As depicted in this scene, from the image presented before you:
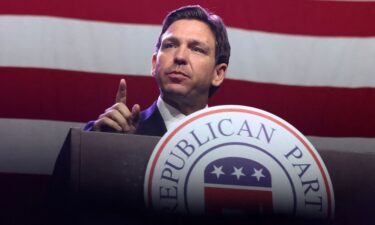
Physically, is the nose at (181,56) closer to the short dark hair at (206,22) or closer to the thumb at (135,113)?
the short dark hair at (206,22)

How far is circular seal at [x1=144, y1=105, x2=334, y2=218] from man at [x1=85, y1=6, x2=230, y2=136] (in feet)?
1.38

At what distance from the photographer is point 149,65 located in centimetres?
202

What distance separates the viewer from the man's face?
1.37m

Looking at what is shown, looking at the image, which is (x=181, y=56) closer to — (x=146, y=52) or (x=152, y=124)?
(x=152, y=124)

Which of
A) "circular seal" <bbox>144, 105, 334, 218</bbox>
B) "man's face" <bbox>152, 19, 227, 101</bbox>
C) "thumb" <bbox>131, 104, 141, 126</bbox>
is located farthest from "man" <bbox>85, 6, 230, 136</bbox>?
"circular seal" <bbox>144, 105, 334, 218</bbox>

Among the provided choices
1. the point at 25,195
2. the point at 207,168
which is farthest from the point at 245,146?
the point at 25,195

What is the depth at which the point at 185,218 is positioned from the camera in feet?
2.66

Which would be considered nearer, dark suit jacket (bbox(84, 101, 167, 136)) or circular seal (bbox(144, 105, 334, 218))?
circular seal (bbox(144, 105, 334, 218))

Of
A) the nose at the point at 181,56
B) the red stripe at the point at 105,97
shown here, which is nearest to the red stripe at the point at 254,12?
the red stripe at the point at 105,97

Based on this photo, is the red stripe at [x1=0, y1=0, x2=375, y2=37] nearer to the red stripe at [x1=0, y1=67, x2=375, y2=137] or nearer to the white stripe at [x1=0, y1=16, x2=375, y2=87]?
the white stripe at [x1=0, y1=16, x2=375, y2=87]

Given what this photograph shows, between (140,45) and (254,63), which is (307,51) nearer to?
(254,63)

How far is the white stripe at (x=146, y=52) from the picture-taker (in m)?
1.98

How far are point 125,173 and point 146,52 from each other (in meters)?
1.24

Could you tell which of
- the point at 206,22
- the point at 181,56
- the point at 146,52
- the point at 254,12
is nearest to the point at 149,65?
the point at 146,52
